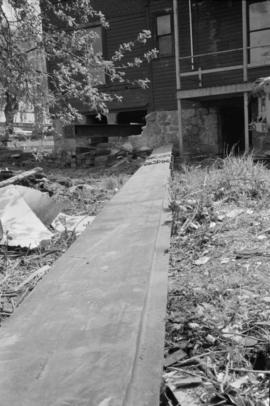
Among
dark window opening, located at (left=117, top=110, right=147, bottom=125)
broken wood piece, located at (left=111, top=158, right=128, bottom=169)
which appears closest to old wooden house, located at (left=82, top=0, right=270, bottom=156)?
dark window opening, located at (left=117, top=110, right=147, bottom=125)

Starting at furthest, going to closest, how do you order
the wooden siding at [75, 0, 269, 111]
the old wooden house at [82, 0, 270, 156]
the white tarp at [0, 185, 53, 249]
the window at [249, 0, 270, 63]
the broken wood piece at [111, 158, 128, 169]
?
the wooden siding at [75, 0, 269, 111]
the old wooden house at [82, 0, 270, 156]
the window at [249, 0, 270, 63]
the broken wood piece at [111, 158, 128, 169]
the white tarp at [0, 185, 53, 249]

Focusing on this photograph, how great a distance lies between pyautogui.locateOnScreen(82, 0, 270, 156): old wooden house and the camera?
15469 mm

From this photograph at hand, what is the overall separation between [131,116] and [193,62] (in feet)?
14.0

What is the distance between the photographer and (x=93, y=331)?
2.40m

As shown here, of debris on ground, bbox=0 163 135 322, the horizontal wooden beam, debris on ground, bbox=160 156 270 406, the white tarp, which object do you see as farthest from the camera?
the horizontal wooden beam

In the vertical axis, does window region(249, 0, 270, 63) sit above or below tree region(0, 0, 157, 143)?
above

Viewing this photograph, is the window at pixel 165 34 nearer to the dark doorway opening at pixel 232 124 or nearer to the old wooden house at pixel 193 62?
the old wooden house at pixel 193 62

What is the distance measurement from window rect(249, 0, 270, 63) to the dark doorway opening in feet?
5.47

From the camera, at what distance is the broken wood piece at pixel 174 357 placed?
257cm

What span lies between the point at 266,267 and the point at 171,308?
118 centimetres

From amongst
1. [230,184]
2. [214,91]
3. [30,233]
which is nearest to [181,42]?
[214,91]

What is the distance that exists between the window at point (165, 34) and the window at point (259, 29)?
296 cm

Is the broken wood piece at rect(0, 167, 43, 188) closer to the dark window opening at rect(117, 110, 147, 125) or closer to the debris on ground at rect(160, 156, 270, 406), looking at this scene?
the debris on ground at rect(160, 156, 270, 406)

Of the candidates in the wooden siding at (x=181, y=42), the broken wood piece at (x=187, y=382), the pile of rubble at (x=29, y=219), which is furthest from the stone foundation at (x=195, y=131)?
→ the broken wood piece at (x=187, y=382)
